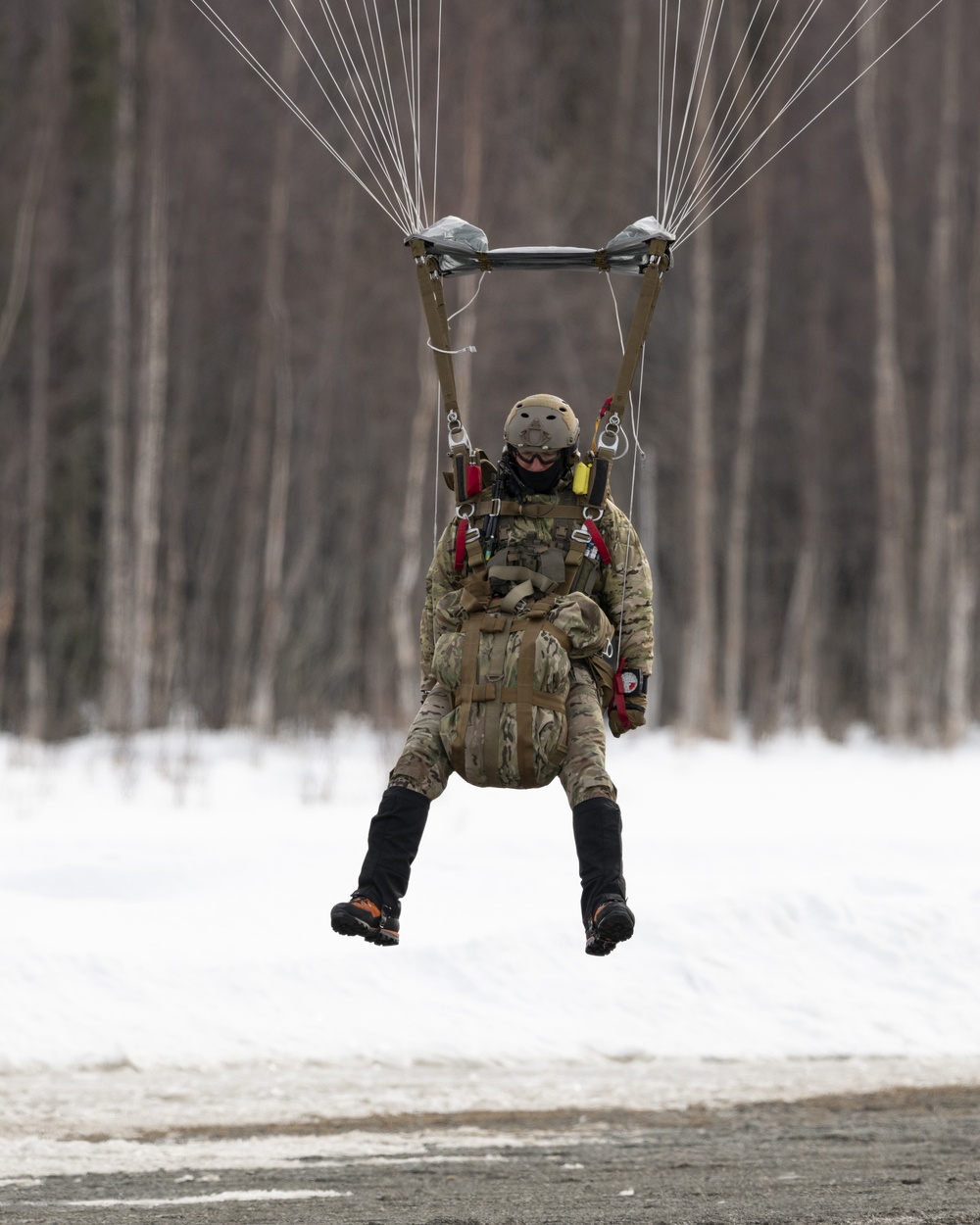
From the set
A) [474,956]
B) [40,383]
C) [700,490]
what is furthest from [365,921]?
[40,383]

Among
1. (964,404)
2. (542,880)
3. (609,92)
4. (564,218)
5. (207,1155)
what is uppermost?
(609,92)

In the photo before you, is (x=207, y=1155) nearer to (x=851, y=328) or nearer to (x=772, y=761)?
(x=772, y=761)

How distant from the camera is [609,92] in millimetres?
29156

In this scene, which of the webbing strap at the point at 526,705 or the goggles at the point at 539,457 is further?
the goggles at the point at 539,457

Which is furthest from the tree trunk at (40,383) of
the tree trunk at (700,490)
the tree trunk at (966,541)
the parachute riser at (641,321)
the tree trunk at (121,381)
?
the parachute riser at (641,321)

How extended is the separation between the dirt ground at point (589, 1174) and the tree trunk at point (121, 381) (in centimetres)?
1223

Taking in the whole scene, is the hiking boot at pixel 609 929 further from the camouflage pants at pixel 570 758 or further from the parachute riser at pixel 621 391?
the parachute riser at pixel 621 391

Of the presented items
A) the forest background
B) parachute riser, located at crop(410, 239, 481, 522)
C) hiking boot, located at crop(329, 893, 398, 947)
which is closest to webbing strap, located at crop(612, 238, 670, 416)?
parachute riser, located at crop(410, 239, 481, 522)

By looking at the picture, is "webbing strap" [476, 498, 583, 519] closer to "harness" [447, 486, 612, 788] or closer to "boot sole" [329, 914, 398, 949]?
"harness" [447, 486, 612, 788]

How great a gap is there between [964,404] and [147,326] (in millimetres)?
13038

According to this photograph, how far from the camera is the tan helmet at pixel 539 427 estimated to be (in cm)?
576

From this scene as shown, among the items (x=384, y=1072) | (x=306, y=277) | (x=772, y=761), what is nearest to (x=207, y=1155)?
(x=384, y=1072)

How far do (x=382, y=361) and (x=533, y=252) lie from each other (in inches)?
799

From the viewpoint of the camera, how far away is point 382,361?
1004 inches
